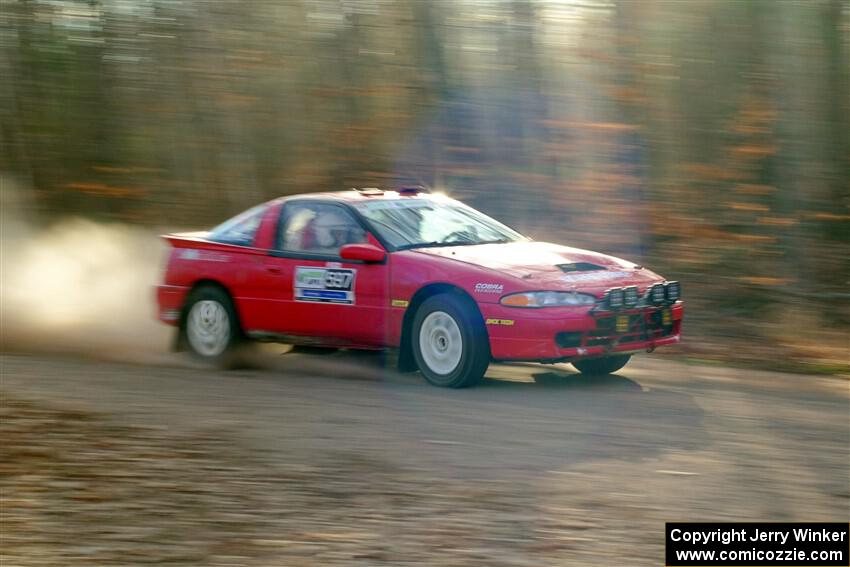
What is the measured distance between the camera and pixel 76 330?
1263 centimetres

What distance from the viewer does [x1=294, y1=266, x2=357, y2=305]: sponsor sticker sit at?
9.20 metres

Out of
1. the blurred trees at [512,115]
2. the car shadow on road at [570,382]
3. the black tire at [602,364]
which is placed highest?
the blurred trees at [512,115]

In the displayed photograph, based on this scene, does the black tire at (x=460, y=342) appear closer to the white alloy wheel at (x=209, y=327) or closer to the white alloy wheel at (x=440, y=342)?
the white alloy wheel at (x=440, y=342)

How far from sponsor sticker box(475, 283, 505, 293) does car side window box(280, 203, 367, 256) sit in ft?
4.20

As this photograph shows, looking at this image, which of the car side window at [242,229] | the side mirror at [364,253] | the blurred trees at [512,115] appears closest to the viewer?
the side mirror at [364,253]

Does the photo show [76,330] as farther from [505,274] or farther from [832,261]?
[832,261]

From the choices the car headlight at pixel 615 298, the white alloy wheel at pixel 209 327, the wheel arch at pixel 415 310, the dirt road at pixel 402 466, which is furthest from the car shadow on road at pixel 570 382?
the white alloy wheel at pixel 209 327

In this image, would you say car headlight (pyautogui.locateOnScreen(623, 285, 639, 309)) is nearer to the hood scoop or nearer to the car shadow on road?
the hood scoop

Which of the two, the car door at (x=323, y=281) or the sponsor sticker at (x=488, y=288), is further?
the car door at (x=323, y=281)

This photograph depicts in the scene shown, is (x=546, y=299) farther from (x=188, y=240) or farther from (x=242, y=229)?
(x=188, y=240)

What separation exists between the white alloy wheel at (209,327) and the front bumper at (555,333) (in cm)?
294

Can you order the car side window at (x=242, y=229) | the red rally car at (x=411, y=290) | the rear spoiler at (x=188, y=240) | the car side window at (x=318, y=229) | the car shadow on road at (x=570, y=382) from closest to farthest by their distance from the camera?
the red rally car at (x=411, y=290)
the car shadow on road at (x=570, y=382)
the car side window at (x=318, y=229)
the car side window at (x=242, y=229)
the rear spoiler at (x=188, y=240)

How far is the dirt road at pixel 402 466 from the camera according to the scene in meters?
5.09

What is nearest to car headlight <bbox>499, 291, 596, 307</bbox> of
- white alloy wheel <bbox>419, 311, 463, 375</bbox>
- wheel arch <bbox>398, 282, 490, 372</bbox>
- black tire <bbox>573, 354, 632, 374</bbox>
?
wheel arch <bbox>398, 282, 490, 372</bbox>
